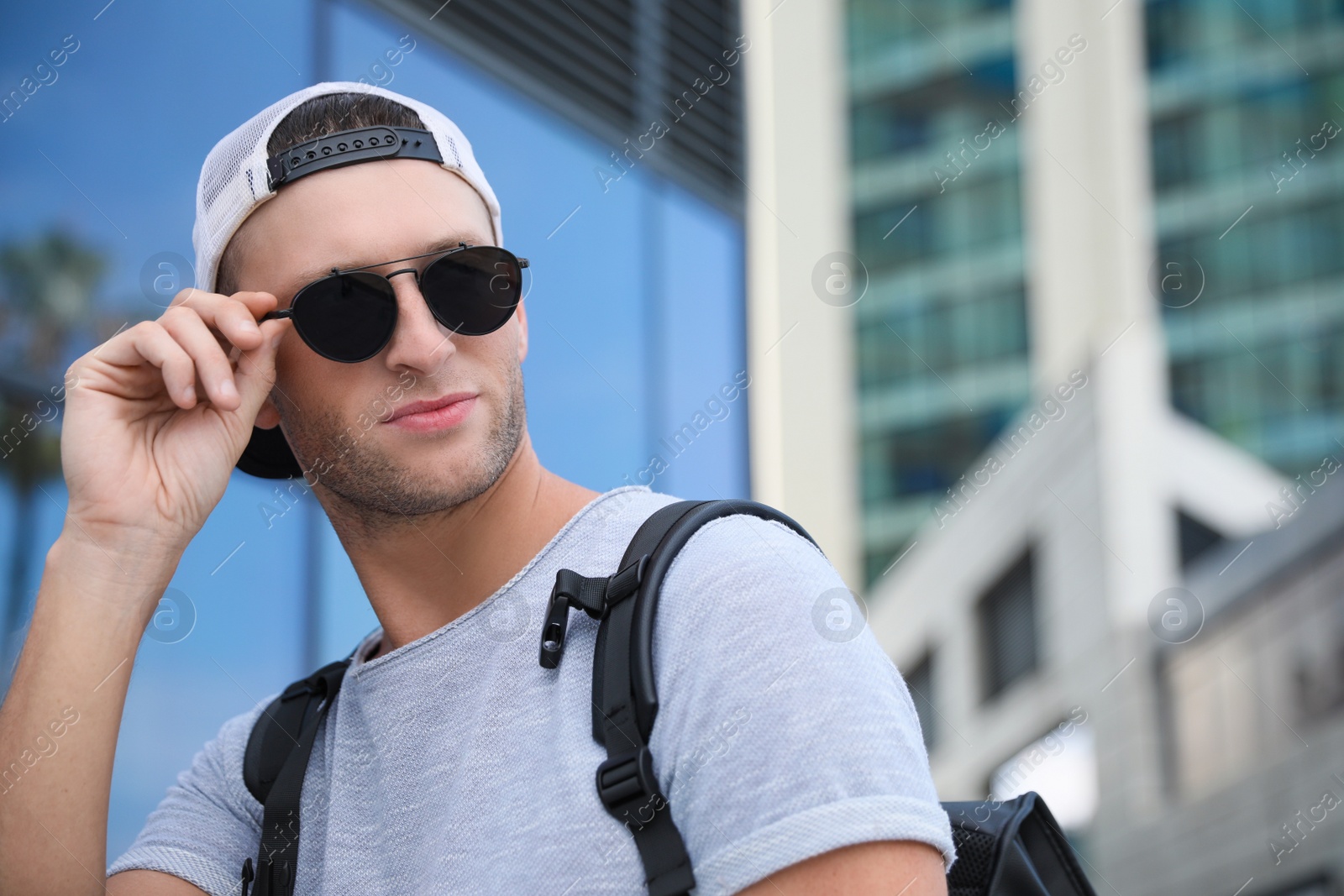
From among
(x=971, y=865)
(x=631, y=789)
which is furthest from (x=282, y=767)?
(x=971, y=865)

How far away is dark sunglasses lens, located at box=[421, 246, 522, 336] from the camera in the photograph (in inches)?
87.2

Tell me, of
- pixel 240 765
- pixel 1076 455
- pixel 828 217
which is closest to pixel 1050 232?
pixel 828 217

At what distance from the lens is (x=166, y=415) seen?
90.2 inches

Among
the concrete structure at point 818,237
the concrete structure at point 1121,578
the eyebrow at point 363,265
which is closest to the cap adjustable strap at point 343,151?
the eyebrow at point 363,265

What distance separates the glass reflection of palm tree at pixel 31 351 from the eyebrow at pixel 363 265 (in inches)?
141

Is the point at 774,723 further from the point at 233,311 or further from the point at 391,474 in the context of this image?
the point at 233,311

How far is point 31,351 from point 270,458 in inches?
130

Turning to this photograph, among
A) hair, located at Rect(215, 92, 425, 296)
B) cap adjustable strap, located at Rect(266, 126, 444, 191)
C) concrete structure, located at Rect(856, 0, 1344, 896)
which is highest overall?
hair, located at Rect(215, 92, 425, 296)

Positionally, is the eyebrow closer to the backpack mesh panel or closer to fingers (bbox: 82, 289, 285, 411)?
fingers (bbox: 82, 289, 285, 411)

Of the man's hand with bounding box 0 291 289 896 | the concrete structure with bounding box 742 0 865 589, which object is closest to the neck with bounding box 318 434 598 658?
the man's hand with bounding box 0 291 289 896

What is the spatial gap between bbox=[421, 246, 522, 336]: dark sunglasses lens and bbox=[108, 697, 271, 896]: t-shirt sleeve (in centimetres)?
84

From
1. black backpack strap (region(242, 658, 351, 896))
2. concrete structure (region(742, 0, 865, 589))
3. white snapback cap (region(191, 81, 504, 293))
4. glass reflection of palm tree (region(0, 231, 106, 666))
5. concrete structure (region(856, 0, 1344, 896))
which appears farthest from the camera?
concrete structure (region(742, 0, 865, 589))

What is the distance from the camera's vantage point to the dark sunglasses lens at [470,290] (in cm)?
221

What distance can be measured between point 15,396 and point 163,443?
11.8ft
